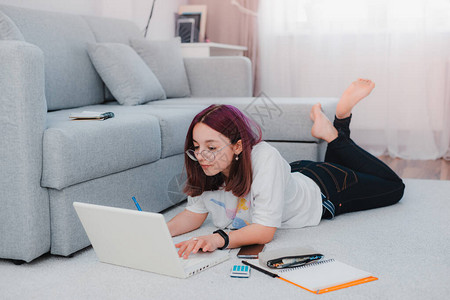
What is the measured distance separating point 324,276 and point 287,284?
11 centimetres

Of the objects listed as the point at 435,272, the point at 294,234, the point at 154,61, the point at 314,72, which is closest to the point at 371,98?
the point at 314,72

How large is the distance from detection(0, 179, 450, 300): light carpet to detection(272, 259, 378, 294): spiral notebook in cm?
2

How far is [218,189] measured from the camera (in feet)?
6.16

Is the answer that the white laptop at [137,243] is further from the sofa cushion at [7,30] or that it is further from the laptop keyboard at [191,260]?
the sofa cushion at [7,30]

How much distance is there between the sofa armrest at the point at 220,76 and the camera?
3418mm

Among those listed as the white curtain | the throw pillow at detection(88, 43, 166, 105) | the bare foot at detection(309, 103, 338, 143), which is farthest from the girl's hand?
the white curtain

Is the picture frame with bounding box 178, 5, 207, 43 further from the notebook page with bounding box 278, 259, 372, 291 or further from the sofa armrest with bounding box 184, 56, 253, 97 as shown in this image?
the notebook page with bounding box 278, 259, 372, 291

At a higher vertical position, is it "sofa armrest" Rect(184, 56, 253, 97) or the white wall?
the white wall

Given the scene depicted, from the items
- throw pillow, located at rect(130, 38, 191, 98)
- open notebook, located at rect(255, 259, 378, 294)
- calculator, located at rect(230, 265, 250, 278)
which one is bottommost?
calculator, located at rect(230, 265, 250, 278)

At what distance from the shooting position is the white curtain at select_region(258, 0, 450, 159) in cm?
388

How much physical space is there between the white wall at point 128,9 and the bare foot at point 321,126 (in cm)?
156

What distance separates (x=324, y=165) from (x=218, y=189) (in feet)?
1.89

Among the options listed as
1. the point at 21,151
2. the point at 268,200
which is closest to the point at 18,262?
the point at 21,151

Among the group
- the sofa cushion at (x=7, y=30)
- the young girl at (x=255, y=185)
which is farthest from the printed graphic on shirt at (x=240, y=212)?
the sofa cushion at (x=7, y=30)
